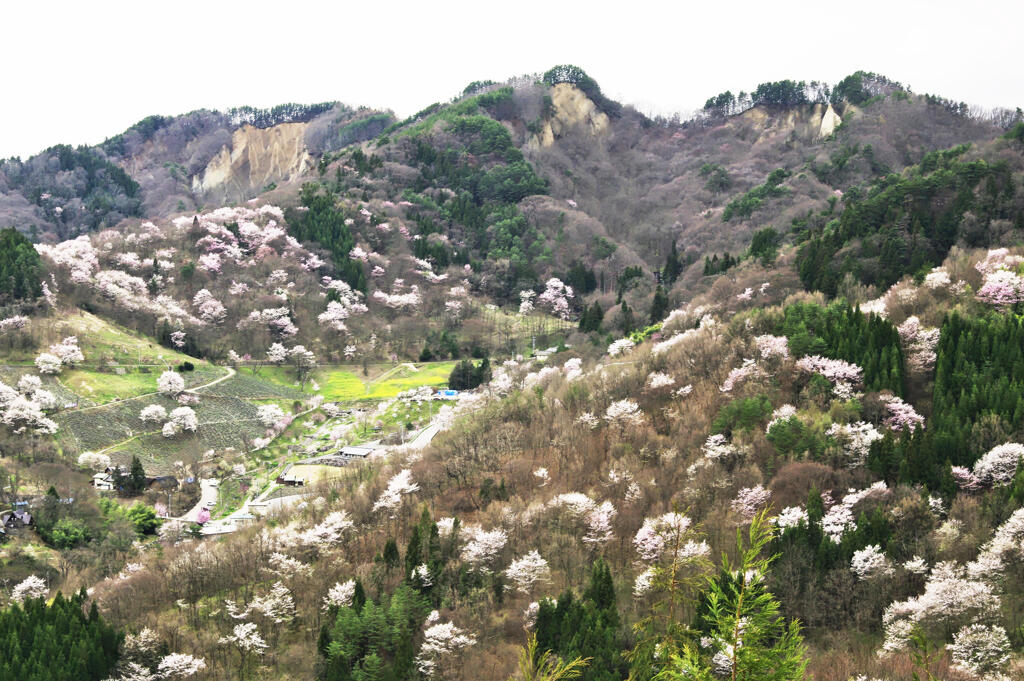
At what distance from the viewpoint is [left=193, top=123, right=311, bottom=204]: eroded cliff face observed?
6545 inches

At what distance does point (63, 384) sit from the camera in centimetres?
6919

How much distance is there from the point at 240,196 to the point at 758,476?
144 m

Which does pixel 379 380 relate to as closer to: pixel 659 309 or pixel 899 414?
pixel 659 309

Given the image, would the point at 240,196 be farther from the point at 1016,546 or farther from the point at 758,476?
the point at 1016,546

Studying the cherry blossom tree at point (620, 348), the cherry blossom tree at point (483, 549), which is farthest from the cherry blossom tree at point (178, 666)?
the cherry blossom tree at point (620, 348)

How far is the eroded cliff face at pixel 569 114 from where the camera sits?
147 meters

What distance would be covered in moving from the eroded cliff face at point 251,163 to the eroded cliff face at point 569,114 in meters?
46.7

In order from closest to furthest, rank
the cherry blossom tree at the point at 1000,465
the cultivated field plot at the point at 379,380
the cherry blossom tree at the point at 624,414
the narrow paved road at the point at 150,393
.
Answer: the cherry blossom tree at the point at 1000,465, the cherry blossom tree at the point at 624,414, the narrow paved road at the point at 150,393, the cultivated field plot at the point at 379,380

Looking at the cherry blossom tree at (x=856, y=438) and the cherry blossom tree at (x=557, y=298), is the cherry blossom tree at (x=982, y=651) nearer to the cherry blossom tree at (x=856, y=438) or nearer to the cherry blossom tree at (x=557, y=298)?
the cherry blossom tree at (x=856, y=438)

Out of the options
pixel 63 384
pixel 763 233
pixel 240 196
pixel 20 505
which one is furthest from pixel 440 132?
pixel 20 505

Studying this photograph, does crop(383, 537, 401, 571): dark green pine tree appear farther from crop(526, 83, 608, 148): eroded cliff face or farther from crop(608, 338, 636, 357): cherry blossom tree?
crop(526, 83, 608, 148): eroded cliff face

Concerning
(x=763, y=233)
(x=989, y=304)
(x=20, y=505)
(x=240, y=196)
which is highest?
(x=240, y=196)

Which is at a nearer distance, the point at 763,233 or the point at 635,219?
the point at 763,233

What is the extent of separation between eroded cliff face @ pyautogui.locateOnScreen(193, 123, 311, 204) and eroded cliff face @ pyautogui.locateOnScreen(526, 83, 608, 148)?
46730 mm
